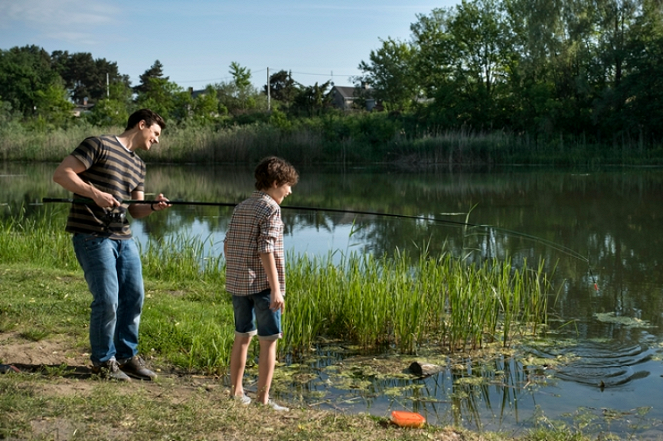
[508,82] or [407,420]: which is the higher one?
[508,82]

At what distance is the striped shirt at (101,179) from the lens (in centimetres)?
446

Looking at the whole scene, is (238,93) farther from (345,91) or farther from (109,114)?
(345,91)

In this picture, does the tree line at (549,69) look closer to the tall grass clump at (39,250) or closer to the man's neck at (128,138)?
the tall grass clump at (39,250)

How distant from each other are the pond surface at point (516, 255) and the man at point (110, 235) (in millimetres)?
Result: 1268

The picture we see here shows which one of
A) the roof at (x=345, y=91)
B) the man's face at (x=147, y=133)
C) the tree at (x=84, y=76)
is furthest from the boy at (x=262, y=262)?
the tree at (x=84, y=76)

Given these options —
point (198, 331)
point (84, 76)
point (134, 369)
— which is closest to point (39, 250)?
point (198, 331)

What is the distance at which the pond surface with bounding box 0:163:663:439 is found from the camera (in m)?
5.12

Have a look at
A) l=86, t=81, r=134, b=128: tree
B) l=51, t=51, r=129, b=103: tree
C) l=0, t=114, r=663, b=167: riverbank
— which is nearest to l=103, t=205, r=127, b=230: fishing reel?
l=0, t=114, r=663, b=167: riverbank

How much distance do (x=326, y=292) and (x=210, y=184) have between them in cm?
1903

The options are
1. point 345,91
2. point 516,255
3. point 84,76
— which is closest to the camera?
point 516,255

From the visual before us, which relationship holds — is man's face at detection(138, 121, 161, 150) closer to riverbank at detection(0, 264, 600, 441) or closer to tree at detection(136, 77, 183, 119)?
riverbank at detection(0, 264, 600, 441)

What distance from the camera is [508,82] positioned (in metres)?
42.3

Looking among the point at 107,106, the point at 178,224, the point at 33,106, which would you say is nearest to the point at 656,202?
the point at 178,224

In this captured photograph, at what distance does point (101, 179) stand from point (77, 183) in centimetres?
24
